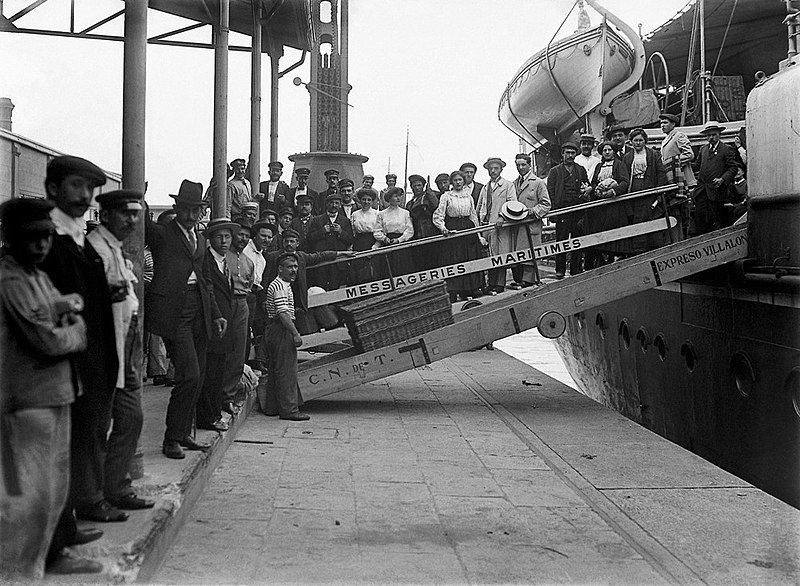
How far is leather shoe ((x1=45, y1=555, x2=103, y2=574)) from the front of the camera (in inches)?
138

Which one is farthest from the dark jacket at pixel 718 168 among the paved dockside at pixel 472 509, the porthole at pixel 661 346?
the paved dockside at pixel 472 509

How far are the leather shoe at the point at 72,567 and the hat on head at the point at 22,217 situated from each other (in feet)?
4.21

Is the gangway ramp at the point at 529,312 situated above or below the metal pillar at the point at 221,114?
below

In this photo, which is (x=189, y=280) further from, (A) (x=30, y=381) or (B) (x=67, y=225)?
(A) (x=30, y=381)

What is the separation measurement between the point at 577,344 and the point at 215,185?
30.8 ft

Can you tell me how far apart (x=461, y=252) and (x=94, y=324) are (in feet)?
26.6

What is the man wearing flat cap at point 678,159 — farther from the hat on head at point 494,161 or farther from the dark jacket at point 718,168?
the hat on head at point 494,161

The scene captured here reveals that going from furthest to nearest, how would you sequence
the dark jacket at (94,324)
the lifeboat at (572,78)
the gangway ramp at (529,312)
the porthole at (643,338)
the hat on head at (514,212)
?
the lifeboat at (572,78) → the porthole at (643,338) → the hat on head at (514,212) → the gangway ramp at (529,312) → the dark jacket at (94,324)

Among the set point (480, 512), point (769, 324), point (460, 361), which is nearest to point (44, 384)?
point (480, 512)

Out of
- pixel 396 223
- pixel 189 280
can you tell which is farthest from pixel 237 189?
pixel 189 280

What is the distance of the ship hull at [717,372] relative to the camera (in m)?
8.88

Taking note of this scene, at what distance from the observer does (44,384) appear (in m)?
3.17

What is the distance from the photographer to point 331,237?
11.5 m

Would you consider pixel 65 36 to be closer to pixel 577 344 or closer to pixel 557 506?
pixel 557 506
